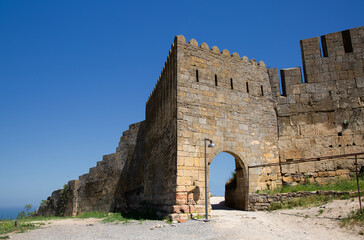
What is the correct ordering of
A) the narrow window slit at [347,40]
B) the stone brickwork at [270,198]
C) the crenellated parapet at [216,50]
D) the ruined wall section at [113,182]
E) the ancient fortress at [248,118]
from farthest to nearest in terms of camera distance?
the ruined wall section at [113,182] → the narrow window slit at [347,40] → the crenellated parapet at [216,50] → the ancient fortress at [248,118] → the stone brickwork at [270,198]

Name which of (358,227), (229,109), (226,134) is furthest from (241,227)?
(229,109)

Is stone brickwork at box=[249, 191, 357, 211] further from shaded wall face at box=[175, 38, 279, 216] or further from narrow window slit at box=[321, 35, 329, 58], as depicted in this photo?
narrow window slit at box=[321, 35, 329, 58]

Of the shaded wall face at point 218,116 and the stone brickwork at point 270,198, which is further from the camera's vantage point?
the stone brickwork at point 270,198

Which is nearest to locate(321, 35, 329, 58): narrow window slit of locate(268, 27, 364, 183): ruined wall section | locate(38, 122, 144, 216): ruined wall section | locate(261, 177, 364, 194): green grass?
locate(268, 27, 364, 183): ruined wall section

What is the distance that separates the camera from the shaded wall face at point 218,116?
9625 millimetres

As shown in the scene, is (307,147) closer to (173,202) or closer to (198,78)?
(198,78)

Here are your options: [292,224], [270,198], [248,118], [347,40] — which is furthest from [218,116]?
[347,40]

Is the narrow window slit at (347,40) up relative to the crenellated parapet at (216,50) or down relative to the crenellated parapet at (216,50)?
up

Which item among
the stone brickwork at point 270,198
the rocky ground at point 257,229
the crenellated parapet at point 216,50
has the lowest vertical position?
the rocky ground at point 257,229

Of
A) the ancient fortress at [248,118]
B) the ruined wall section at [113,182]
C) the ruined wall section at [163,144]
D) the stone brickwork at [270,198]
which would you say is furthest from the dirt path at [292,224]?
the ruined wall section at [113,182]

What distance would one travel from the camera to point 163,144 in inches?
444

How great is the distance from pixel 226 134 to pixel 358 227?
16.9 ft

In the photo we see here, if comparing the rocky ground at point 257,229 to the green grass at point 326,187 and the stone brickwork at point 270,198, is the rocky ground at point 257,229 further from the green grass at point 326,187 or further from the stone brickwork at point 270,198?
the green grass at point 326,187

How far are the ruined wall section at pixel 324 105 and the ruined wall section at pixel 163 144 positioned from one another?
470cm
